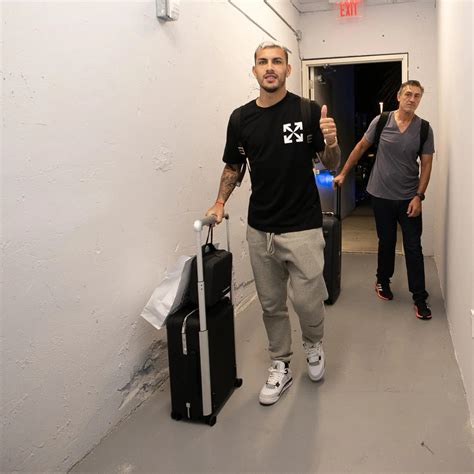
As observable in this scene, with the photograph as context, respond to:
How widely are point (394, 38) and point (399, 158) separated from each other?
89.5 inches

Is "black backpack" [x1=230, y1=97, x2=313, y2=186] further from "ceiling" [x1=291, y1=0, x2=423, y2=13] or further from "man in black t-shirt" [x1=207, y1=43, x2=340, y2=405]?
"ceiling" [x1=291, y1=0, x2=423, y2=13]

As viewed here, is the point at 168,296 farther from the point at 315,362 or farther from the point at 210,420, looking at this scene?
the point at 315,362

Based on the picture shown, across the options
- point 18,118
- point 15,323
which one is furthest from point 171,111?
point 15,323

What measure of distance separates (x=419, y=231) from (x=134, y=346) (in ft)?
6.95

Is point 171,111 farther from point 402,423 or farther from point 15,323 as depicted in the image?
point 402,423

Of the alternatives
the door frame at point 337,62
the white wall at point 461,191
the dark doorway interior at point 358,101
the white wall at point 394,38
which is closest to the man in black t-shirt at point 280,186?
the white wall at point 461,191

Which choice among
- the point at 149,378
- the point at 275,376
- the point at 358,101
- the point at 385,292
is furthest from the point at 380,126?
the point at 358,101

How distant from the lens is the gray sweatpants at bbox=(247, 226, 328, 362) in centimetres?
223

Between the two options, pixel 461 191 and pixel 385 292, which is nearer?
pixel 461 191

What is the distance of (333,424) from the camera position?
211 centimetres

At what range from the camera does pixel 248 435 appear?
6.73ft

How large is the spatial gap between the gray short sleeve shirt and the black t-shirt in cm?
130

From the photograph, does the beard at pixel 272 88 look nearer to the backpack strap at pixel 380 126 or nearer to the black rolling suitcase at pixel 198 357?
the black rolling suitcase at pixel 198 357

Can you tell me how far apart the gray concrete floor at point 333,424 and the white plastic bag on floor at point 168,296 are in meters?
0.45
